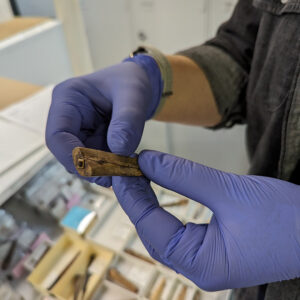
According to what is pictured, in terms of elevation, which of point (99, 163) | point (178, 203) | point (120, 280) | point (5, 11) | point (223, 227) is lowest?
point (120, 280)

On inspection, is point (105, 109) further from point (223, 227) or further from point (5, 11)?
point (5, 11)

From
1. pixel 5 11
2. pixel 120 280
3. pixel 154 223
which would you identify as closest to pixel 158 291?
pixel 120 280

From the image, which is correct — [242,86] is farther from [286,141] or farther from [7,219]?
[7,219]

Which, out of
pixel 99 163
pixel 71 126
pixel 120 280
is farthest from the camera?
pixel 120 280

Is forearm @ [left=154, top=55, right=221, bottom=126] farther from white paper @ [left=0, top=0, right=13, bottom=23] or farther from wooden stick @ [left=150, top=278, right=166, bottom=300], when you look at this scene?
white paper @ [left=0, top=0, right=13, bottom=23]

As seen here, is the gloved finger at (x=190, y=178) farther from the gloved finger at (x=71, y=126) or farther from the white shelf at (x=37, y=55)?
the white shelf at (x=37, y=55)

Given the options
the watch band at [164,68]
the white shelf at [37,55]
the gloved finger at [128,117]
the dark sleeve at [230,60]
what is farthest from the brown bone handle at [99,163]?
the white shelf at [37,55]
